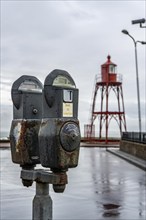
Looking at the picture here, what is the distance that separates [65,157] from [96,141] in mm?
48242

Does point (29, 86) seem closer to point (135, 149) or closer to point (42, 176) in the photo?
point (42, 176)

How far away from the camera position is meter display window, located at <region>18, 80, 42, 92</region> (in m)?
5.03

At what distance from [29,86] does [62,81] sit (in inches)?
24.0

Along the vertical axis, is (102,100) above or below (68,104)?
above

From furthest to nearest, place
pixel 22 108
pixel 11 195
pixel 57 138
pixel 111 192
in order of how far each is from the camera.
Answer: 1. pixel 111 192
2. pixel 11 195
3. pixel 22 108
4. pixel 57 138

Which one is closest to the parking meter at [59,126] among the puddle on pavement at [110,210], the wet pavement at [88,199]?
the wet pavement at [88,199]

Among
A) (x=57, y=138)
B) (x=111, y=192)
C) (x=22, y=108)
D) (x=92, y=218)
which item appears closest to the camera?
(x=57, y=138)

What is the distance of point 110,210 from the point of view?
9.28 m

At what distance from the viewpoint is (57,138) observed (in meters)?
4.37

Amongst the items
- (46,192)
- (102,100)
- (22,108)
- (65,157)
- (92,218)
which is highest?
(102,100)

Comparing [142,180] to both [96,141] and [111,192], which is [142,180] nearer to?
[111,192]

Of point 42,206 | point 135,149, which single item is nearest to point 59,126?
point 42,206

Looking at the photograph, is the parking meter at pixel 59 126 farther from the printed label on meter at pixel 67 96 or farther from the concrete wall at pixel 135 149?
the concrete wall at pixel 135 149

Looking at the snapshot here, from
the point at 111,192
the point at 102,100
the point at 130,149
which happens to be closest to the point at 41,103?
the point at 111,192
